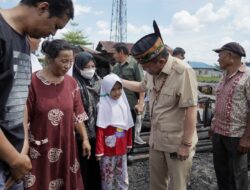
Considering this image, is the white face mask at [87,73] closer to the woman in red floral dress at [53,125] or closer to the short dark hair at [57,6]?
the woman in red floral dress at [53,125]

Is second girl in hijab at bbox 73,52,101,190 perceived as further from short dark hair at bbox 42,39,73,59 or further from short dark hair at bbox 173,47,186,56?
short dark hair at bbox 173,47,186,56

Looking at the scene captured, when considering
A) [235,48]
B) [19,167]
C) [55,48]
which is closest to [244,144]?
[235,48]

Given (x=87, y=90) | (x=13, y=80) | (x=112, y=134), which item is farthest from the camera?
(x=112, y=134)

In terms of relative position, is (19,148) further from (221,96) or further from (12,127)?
(221,96)

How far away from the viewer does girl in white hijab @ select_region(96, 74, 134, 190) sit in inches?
139

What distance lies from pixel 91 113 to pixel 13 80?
2.00m

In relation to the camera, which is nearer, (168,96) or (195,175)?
(168,96)

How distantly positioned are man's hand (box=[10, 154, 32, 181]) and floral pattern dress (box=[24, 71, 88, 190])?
1.12 metres

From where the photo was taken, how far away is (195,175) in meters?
4.70

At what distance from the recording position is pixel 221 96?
3.60m

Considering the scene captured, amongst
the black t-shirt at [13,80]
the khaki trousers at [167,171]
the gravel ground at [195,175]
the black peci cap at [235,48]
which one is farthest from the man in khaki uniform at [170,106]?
the gravel ground at [195,175]

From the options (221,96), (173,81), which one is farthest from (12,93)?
(221,96)

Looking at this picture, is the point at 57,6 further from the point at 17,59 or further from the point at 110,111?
the point at 110,111

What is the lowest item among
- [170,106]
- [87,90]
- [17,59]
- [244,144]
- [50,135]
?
[244,144]
